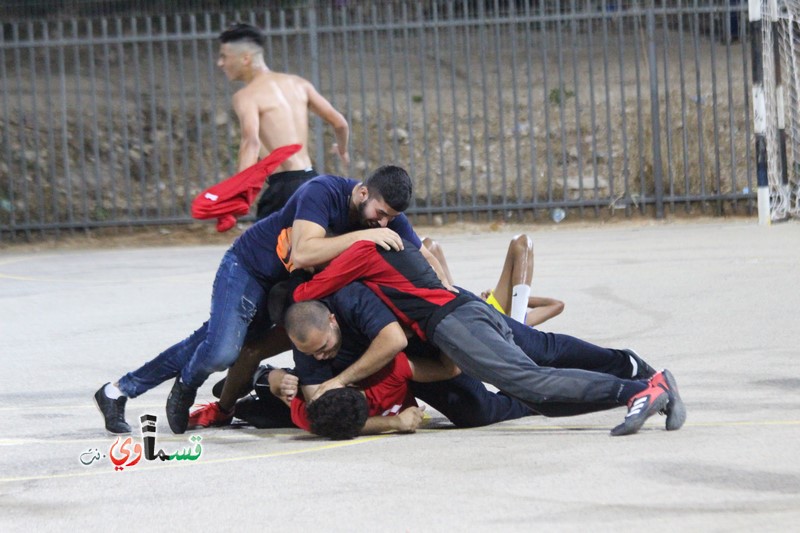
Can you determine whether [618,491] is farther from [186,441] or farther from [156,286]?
[156,286]

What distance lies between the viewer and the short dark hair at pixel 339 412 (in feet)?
19.5

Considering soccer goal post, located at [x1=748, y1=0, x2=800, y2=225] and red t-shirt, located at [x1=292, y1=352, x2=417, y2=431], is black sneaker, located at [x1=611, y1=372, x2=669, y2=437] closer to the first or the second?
red t-shirt, located at [x1=292, y1=352, x2=417, y2=431]

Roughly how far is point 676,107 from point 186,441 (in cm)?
1477

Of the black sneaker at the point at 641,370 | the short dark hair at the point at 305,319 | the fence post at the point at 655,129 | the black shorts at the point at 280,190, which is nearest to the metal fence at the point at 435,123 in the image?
the fence post at the point at 655,129

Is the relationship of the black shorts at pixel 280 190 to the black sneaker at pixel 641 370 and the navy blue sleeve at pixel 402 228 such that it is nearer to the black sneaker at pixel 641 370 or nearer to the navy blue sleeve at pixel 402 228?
the navy blue sleeve at pixel 402 228

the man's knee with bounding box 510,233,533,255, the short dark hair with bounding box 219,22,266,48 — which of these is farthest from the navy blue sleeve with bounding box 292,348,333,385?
the short dark hair with bounding box 219,22,266,48

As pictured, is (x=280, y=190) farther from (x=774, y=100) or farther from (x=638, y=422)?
(x=774, y=100)

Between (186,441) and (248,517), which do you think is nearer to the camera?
(248,517)

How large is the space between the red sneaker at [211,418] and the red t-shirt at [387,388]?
0.67 meters

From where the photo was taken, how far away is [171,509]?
487 cm

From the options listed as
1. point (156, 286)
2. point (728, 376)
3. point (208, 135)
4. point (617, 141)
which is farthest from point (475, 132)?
point (728, 376)

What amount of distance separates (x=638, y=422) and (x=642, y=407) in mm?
66

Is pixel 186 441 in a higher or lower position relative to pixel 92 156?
lower

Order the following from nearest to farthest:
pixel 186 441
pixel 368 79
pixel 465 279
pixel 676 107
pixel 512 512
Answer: pixel 512 512, pixel 186 441, pixel 465 279, pixel 676 107, pixel 368 79
